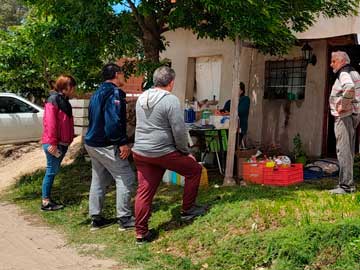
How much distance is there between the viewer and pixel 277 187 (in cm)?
693

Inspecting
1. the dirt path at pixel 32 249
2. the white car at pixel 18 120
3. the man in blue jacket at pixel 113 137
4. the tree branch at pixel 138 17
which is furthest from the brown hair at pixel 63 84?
the white car at pixel 18 120

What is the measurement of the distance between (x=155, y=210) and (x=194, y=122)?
9.38ft

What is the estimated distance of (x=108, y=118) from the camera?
219 inches

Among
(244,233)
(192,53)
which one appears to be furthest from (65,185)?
(192,53)

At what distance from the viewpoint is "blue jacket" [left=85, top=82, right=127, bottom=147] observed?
5.55 metres

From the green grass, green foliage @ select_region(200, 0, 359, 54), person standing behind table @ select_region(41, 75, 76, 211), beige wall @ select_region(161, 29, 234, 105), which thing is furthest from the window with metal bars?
person standing behind table @ select_region(41, 75, 76, 211)

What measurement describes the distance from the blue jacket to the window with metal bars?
546 centimetres

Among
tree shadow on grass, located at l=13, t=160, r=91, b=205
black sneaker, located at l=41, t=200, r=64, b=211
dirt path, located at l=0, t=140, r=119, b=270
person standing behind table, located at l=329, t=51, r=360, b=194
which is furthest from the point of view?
tree shadow on grass, located at l=13, t=160, r=91, b=205

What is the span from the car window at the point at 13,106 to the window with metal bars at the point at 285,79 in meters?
6.06

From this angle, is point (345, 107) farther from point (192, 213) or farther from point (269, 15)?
point (192, 213)

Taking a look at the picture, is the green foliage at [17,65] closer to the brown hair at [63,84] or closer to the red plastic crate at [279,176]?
the brown hair at [63,84]

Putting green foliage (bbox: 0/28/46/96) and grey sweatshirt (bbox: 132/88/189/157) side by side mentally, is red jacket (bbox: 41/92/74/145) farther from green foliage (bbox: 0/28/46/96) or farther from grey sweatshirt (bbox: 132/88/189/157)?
green foliage (bbox: 0/28/46/96)

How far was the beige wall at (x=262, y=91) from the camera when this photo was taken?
9.77 metres

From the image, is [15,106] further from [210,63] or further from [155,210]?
[155,210]
